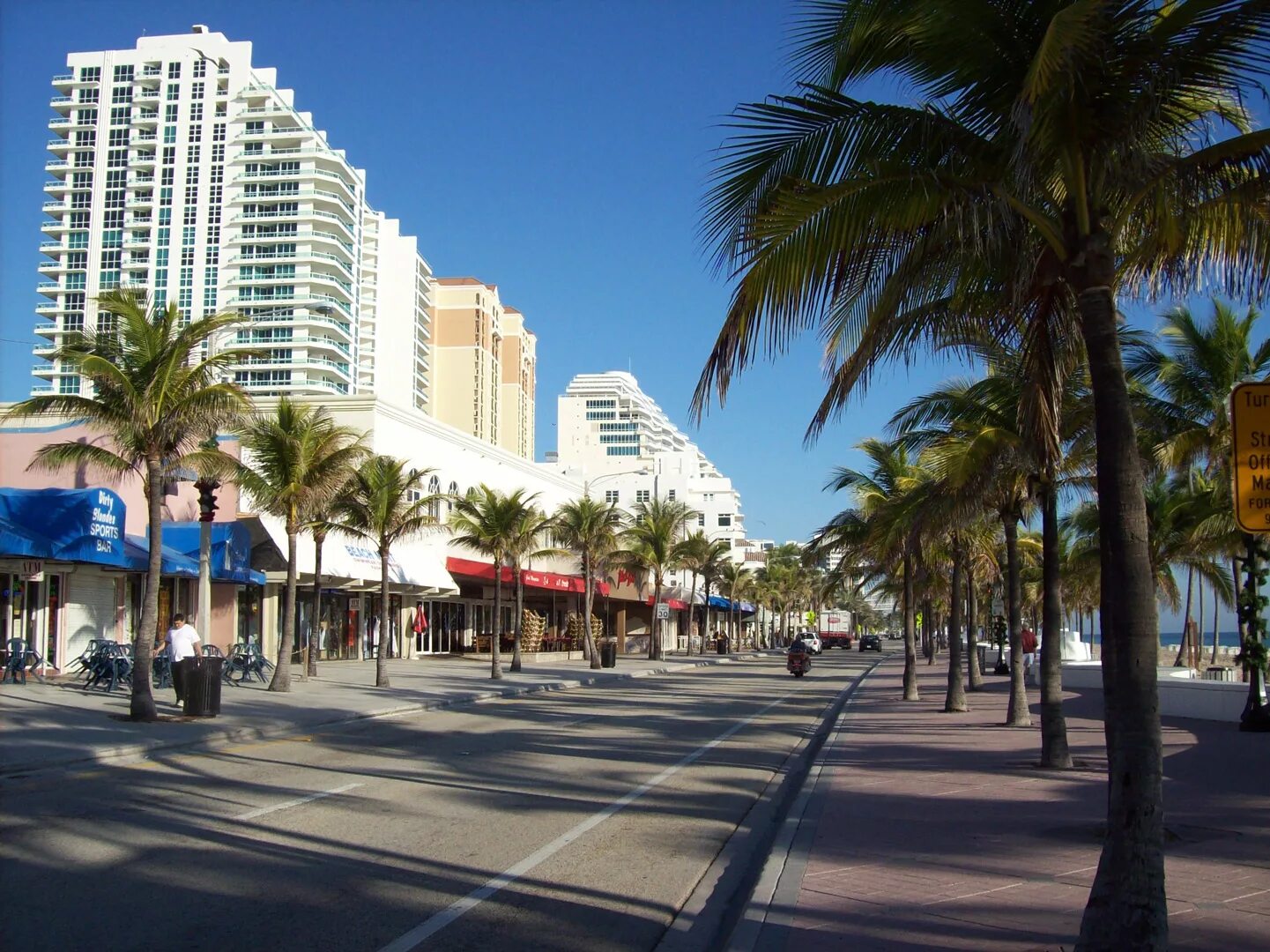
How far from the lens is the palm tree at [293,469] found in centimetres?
2423

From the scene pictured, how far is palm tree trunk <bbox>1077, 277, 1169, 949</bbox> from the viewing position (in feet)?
17.5

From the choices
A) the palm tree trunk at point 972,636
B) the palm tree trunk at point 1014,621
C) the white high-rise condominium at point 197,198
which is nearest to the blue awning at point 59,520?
the palm tree trunk at point 1014,621

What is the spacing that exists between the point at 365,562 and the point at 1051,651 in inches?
1100

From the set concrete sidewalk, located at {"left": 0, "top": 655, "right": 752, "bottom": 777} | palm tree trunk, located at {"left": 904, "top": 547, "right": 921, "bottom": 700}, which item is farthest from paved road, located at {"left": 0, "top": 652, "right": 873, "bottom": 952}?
palm tree trunk, located at {"left": 904, "top": 547, "right": 921, "bottom": 700}

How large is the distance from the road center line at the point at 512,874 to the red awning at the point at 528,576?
28.0 metres

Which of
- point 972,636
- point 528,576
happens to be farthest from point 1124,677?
point 528,576

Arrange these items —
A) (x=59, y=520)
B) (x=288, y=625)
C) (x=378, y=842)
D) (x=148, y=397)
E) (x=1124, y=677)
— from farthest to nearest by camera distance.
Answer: (x=288, y=625) → (x=59, y=520) → (x=148, y=397) → (x=378, y=842) → (x=1124, y=677)

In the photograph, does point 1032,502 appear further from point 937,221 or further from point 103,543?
point 103,543

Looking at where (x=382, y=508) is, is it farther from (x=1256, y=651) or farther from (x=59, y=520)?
(x=1256, y=651)

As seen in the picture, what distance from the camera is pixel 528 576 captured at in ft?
162

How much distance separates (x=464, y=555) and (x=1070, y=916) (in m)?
42.5

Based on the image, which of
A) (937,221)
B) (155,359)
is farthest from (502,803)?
(155,359)

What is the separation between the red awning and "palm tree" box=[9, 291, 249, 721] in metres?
22.3

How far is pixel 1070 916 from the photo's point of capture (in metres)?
6.90
